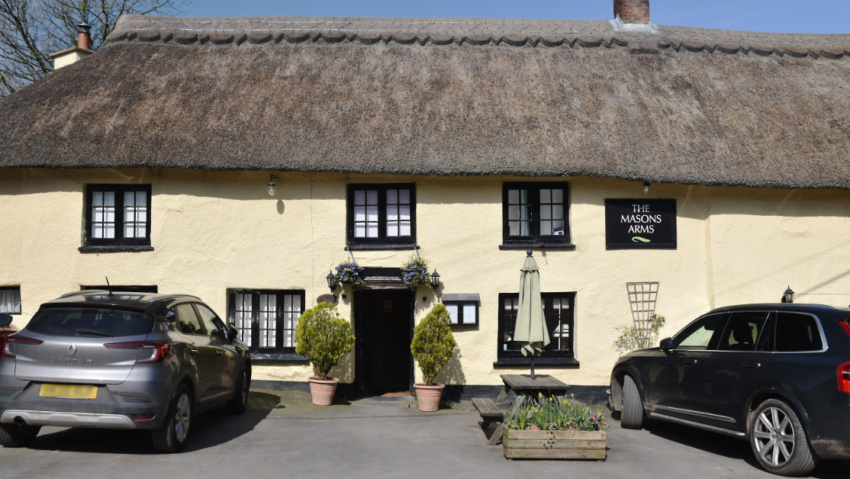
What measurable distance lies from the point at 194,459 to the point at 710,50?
13.0 m

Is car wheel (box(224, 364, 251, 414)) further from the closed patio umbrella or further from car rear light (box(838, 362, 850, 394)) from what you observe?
car rear light (box(838, 362, 850, 394))

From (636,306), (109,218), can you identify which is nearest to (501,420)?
(636,306)

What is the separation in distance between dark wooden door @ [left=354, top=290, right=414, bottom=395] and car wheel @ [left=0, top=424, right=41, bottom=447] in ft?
20.5

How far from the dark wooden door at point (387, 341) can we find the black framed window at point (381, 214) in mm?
1189

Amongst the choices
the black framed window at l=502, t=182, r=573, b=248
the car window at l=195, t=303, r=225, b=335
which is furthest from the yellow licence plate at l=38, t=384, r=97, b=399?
the black framed window at l=502, t=182, r=573, b=248

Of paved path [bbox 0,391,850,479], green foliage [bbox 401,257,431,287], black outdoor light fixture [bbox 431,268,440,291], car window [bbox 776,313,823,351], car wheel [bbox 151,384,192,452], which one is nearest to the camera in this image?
paved path [bbox 0,391,850,479]

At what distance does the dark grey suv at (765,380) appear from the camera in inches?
270

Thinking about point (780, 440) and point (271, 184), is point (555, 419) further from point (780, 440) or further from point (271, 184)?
point (271, 184)

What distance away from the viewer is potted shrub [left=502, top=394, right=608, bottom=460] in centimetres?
798

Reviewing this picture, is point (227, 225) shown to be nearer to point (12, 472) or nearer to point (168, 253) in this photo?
point (168, 253)

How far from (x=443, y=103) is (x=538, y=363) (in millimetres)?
4963

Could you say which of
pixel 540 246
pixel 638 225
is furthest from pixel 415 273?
pixel 638 225

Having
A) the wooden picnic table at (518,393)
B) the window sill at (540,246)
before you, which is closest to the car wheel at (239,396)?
the wooden picnic table at (518,393)

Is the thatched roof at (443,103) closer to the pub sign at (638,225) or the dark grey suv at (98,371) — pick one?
the pub sign at (638,225)
